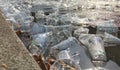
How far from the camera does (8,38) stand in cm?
279

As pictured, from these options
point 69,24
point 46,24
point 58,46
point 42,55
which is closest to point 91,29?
point 69,24

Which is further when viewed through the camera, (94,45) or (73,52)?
(94,45)

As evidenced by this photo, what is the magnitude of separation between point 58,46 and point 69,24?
1163 mm

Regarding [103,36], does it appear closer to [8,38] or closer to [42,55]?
[42,55]

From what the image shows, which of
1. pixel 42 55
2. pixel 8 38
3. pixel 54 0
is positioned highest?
pixel 8 38

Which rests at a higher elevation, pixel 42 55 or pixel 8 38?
pixel 8 38

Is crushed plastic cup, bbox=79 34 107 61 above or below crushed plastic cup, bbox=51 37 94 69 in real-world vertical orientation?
below

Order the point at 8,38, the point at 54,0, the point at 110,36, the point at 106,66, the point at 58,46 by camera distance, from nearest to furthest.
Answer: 1. the point at 8,38
2. the point at 106,66
3. the point at 58,46
4. the point at 110,36
5. the point at 54,0

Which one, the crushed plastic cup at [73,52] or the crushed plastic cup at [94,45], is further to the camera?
the crushed plastic cup at [94,45]

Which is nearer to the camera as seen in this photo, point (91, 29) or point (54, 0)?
point (91, 29)

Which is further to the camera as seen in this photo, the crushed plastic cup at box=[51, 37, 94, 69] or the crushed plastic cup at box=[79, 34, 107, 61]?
the crushed plastic cup at box=[79, 34, 107, 61]

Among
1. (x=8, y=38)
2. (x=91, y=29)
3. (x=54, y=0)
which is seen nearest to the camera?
(x=8, y=38)

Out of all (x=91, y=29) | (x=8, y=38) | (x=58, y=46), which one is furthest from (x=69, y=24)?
→ (x=8, y=38)

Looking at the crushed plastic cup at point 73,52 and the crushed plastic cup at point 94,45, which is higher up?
the crushed plastic cup at point 73,52
